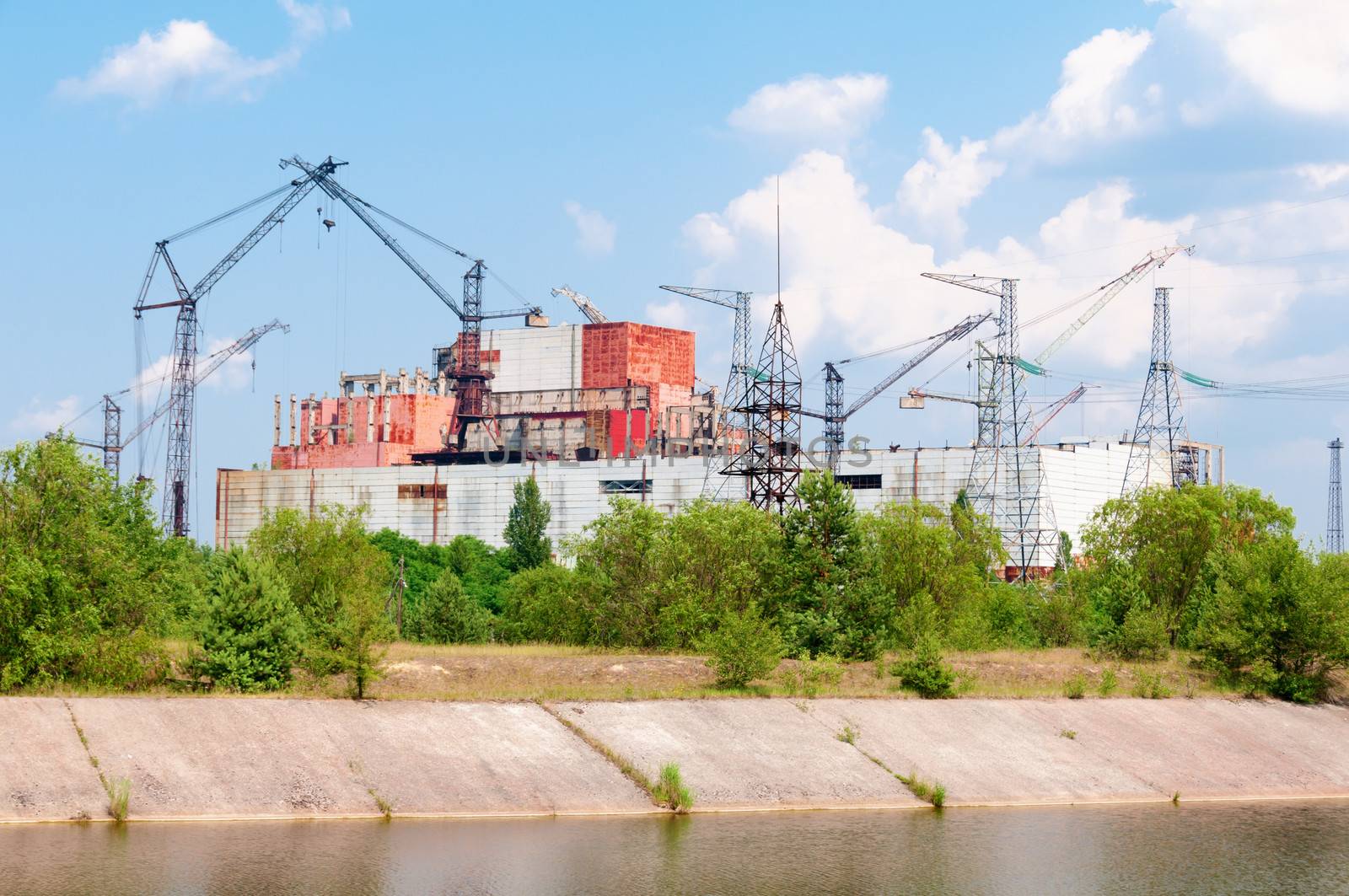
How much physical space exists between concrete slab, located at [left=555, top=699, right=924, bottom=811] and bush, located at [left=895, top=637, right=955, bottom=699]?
5.54 meters

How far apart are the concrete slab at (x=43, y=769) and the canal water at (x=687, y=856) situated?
0.84 meters

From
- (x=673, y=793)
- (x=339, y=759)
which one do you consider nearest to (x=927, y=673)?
(x=673, y=793)

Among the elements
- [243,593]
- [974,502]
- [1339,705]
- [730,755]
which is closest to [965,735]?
[730,755]

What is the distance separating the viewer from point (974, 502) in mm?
146375

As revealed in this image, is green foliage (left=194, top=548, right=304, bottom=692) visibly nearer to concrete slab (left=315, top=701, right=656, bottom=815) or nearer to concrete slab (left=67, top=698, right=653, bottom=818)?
concrete slab (left=67, top=698, right=653, bottom=818)

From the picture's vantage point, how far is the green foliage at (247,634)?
44906mm

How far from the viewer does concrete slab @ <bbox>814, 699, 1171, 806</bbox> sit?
44750mm

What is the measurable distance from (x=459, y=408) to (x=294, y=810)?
13785cm

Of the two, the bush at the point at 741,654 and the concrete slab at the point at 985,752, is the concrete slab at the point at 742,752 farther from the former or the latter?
the bush at the point at 741,654

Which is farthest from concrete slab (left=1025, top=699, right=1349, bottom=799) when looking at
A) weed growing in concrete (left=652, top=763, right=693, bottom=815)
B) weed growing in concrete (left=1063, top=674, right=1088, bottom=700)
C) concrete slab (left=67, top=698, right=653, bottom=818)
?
concrete slab (left=67, top=698, right=653, bottom=818)

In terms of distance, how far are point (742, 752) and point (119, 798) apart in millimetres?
17010

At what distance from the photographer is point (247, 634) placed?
45531 mm

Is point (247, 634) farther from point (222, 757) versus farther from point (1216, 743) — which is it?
point (1216, 743)

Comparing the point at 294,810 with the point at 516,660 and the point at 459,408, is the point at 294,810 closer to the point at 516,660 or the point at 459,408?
the point at 516,660
